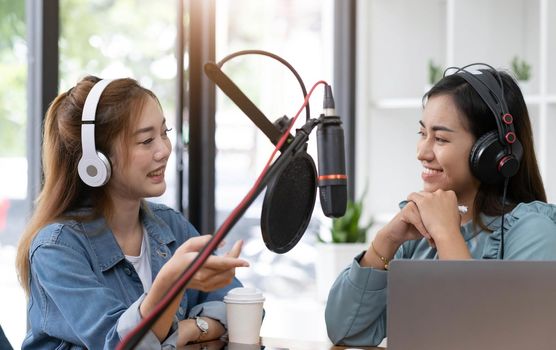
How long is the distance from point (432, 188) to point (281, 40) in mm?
2336

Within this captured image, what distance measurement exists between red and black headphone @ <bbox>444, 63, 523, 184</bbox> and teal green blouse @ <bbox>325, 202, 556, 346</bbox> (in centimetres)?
10

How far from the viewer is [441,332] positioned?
1301 mm

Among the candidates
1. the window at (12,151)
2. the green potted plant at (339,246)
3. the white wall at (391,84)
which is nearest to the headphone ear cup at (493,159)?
the window at (12,151)

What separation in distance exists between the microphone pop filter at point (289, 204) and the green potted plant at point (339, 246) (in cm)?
240

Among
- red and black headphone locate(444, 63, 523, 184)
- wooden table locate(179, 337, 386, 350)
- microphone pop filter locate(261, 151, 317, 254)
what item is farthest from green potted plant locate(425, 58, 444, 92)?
microphone pop filter locate(261, 151, 317, 254)

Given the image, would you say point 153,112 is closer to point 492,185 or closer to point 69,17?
point 492,185

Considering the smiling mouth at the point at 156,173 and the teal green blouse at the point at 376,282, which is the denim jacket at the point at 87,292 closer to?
the smiling mouth at the point at 156,173

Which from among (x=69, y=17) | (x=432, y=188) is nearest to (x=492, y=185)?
(x=432, y=188)

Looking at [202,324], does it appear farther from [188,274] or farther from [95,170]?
[188,274]

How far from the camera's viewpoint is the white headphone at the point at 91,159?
1810 millimetres

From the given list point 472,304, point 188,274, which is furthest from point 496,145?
point 188,274

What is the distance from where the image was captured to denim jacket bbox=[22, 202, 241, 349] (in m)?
1.62

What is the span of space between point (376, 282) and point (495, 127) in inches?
17.2

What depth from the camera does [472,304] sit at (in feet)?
4.24
